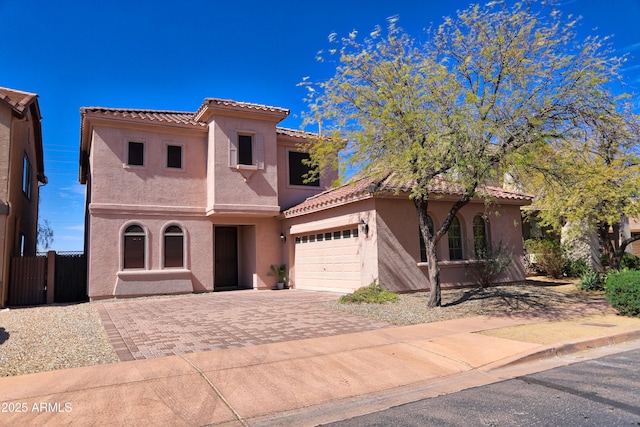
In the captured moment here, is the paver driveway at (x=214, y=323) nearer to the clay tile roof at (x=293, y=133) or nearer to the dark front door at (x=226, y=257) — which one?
the dark front door at (x=226, y=257)

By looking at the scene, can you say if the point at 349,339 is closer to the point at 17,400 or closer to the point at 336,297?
the point at 17,400

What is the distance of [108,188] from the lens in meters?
16.0

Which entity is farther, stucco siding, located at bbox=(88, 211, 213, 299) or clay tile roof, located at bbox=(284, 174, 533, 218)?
stucco siding, located at bbox=(88, 211, 213, 299)

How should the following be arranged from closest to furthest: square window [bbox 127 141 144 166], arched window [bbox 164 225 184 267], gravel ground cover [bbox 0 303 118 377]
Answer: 1. gravel ground cover [bbox 0 303 118 377]
2. square window [bbox 127 141 144 166]
3. arched window [bbox 164 225 184 267]

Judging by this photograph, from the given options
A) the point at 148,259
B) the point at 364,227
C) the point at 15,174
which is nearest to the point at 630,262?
the point at 364,227

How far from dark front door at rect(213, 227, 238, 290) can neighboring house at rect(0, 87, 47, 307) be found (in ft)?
23.5

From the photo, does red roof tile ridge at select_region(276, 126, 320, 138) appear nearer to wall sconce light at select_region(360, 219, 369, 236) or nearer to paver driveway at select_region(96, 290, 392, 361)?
wall sconce light at select_region(360, 219, 369, 236)

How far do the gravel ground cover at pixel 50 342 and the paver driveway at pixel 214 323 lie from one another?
11.3 inches

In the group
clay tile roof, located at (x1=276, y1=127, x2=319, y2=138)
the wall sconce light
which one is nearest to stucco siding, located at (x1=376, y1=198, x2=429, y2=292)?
the wall sconce light

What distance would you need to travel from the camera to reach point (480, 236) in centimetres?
1584

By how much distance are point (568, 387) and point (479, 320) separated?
4.55 m

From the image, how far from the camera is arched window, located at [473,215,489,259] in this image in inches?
606

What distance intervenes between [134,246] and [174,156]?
381 cm

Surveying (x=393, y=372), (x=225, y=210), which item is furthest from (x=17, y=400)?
(x=225, y=210)
